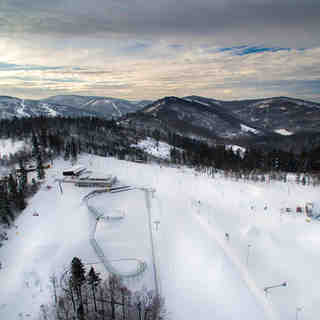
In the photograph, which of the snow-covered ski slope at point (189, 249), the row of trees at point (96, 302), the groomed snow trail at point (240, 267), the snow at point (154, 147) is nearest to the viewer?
the row of trees at point (96, 302)

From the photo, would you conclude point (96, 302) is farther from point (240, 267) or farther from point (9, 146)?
point (9, 146)

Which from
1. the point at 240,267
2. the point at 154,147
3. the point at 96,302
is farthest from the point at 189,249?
the point at 154,147

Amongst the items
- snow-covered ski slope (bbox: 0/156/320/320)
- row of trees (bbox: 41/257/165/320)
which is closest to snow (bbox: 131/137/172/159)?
snow-covered ski slope (bbox: 0/156/320/320)

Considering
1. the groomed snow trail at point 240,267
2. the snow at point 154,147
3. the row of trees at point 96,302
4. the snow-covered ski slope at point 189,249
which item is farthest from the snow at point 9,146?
the groomed snow trail at point 240,267

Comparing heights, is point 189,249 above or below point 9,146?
below

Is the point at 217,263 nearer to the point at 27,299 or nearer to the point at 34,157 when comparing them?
the point at 27,299

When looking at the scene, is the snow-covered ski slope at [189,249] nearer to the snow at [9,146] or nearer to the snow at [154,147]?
the snow at [9,146]

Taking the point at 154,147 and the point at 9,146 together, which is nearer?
the point at 9,146
